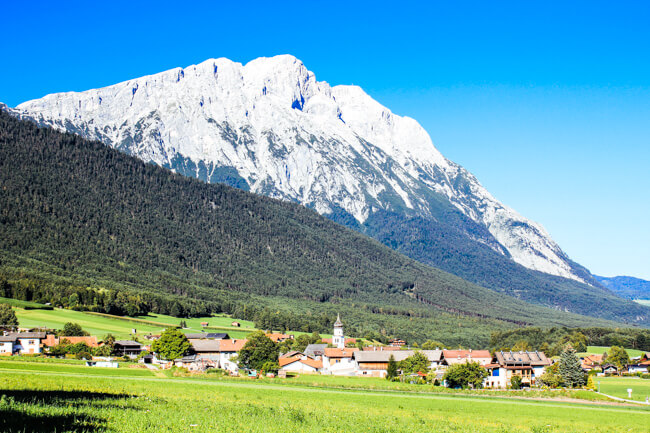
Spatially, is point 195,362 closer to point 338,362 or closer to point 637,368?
→ point 338,362

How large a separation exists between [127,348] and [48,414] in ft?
380

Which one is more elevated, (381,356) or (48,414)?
(48,414)

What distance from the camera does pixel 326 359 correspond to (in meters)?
149

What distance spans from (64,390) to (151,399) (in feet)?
20.2

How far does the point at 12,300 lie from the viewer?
6914 inches

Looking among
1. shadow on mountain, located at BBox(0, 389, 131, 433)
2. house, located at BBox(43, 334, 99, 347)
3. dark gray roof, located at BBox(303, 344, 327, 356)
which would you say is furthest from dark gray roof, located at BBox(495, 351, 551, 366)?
shadow on mountain, located at BBox(0, 389, 131, 433)

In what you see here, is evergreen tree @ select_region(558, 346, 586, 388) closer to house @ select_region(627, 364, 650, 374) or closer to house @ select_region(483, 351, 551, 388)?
house @ select_region(483, 351, 551, 388)

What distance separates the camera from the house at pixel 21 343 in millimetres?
126062

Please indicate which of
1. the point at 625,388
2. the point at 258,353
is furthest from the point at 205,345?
the point at 625,388

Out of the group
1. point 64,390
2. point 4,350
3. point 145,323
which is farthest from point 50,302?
point 64,390

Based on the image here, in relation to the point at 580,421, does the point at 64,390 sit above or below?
above

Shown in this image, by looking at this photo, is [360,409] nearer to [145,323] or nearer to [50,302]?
[145,323]

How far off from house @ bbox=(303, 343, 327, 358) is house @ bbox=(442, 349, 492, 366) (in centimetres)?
3020

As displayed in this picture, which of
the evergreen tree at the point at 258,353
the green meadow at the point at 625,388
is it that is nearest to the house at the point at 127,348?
the evergreen tree at the point at 258,353
